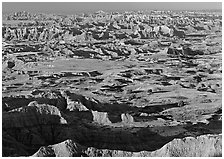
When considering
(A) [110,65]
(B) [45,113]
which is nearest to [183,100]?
(B) [45,113]

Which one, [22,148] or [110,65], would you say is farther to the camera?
[110,65]

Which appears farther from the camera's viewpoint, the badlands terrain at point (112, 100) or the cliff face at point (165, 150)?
the badlands terrain at point (112, 100)

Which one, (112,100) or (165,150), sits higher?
(112,100)

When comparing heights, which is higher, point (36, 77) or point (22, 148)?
point (36, 77)

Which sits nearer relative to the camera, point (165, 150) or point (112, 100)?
point (165, 150)

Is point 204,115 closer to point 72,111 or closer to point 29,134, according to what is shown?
point 72,111
